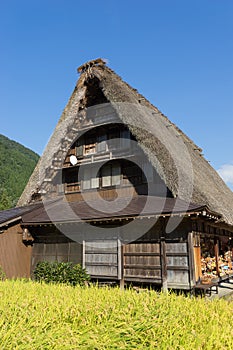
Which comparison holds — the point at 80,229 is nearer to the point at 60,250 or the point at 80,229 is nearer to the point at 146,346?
the point at 60,250

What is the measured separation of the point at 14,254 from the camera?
10562mm

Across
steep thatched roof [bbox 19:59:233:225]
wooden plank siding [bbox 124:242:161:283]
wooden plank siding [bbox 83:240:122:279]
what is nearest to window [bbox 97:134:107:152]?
steep thatched roof [bbox 19:59:233:225]

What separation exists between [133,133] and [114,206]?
253 cm

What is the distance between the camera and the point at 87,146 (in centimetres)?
1214

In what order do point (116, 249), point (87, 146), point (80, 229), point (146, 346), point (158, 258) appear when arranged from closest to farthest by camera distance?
point (146, 346) < point (158, 258) < point (116, 249) < point (80, 229) < point (87, 146)

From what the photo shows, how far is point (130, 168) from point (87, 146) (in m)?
2.46

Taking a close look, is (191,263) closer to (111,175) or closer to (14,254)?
(111,175)

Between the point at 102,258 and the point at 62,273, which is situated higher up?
the point at 102,258

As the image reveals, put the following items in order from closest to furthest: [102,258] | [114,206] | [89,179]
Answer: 1. [102,258]
2. [114,206]
3. [89,179]

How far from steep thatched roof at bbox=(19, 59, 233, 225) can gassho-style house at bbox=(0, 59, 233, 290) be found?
4cm

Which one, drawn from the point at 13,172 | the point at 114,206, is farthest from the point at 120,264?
the point at 13,172

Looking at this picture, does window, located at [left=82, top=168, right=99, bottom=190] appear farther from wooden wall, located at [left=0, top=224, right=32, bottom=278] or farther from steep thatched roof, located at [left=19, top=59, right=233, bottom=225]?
wooden wall, located at [left=0, top=224, right=32, bottom=278]

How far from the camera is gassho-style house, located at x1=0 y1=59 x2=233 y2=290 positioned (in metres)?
8.45

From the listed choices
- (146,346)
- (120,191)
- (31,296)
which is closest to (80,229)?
(120,191)
